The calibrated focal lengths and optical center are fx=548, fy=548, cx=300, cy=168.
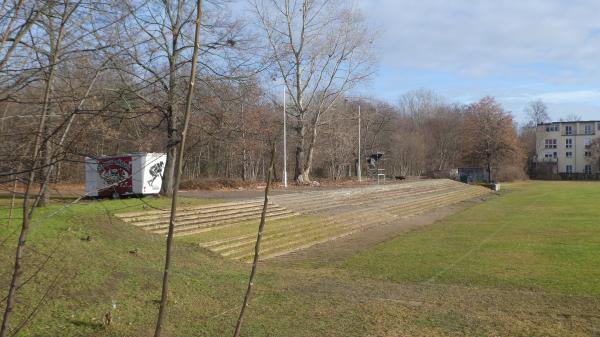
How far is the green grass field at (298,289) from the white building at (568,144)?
9733cm

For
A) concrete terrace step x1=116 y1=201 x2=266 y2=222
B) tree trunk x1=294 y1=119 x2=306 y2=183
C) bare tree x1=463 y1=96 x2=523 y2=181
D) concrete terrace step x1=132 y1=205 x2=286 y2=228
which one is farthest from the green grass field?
bare tree x1=463 y1=96 x2=523 y2=181

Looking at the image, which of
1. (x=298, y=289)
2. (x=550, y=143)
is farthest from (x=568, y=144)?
(x=298, y=289)

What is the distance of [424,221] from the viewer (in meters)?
28.4

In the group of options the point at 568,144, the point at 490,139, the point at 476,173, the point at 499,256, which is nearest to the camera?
the point at 499,256

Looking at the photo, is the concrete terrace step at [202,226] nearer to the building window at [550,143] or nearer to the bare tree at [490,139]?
the bare tree at [490,139]

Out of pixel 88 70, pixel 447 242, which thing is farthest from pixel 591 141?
pixel 88 70

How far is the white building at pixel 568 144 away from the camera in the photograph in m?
104

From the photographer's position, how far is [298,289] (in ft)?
34.6

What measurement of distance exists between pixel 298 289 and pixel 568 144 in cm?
10848

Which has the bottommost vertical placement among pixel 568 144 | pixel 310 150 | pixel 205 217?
pixel 205 217

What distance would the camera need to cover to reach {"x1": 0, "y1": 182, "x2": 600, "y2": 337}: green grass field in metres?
7.62

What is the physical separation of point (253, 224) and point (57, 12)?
1642 centimetres

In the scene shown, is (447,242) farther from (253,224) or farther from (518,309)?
(518,309)

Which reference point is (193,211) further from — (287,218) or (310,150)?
(310,150)
